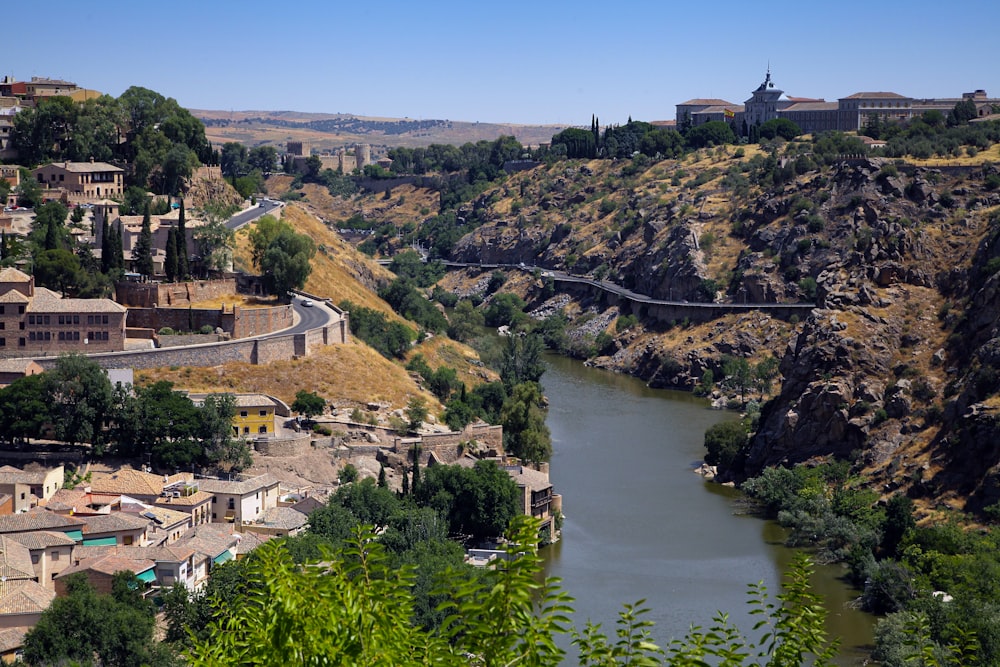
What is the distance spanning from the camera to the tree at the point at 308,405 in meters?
46.4

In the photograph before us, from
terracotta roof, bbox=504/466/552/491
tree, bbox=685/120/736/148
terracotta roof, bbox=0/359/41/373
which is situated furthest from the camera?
tree, bbox=685/120/736/148

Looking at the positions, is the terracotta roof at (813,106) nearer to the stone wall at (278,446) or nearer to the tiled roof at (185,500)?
the stone wall at (278,446)

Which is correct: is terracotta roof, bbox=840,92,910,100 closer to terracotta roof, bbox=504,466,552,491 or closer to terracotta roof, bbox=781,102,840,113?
terracotta roof, bbox=781,102,840,113

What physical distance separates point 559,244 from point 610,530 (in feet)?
193

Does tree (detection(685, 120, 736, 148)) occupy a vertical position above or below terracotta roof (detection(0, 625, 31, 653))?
above

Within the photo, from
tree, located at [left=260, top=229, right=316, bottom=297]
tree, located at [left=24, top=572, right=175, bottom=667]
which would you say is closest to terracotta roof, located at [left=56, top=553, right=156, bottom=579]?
tree, located at [left=24, top=572, right=175, bottom=667]

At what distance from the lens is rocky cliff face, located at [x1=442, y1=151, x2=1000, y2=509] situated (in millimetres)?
49250

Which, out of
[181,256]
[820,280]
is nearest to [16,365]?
[181,256]

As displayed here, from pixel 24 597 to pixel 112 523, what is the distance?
5544 millimetres

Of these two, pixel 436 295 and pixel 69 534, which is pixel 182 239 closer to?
pixel 69 534

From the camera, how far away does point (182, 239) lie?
5078cm

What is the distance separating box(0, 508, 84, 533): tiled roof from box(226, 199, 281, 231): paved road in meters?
29.9

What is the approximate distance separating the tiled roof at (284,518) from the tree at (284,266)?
16.9 m

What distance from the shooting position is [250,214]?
A: 227 feet
